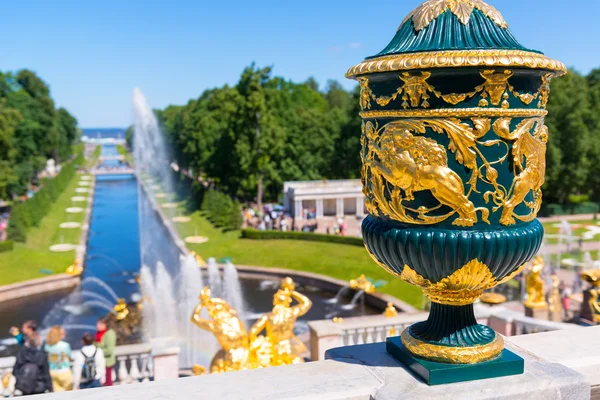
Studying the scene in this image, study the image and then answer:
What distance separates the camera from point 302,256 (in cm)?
2691

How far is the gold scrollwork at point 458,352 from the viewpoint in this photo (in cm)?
338

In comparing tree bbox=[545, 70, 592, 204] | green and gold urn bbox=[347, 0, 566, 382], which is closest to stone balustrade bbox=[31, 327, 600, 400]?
green and gold urn bbox=[347, 0, 566, 382]

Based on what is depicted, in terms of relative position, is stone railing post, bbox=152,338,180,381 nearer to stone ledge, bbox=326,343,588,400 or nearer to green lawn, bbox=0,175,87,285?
stone ledge, bbox=326,343,588,400

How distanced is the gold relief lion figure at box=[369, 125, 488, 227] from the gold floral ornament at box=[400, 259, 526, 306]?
0.29m

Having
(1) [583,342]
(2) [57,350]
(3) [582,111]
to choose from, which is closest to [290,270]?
(2) [57,350]

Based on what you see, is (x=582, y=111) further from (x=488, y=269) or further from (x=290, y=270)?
(x=488, y=269)

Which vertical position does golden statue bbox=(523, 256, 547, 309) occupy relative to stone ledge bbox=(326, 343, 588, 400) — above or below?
below

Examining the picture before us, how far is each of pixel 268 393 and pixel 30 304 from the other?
19924 mm

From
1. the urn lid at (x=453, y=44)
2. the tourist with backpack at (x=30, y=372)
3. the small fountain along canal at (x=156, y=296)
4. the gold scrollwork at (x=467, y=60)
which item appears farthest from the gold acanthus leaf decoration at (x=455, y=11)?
the small fountain along canal at (x=156, y=296)

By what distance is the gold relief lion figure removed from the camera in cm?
307

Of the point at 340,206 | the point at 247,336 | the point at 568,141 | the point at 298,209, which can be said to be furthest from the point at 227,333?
the point at 568,141

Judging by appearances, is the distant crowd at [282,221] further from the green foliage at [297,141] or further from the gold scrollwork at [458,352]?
the gold scrollwork at [458,352]

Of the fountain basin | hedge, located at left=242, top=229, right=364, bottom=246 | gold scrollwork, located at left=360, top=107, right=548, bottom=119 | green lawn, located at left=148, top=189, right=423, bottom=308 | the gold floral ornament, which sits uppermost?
gold scrollwork, located at left=360, top=107, right=548, bottom=119

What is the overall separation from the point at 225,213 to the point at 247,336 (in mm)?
27793
